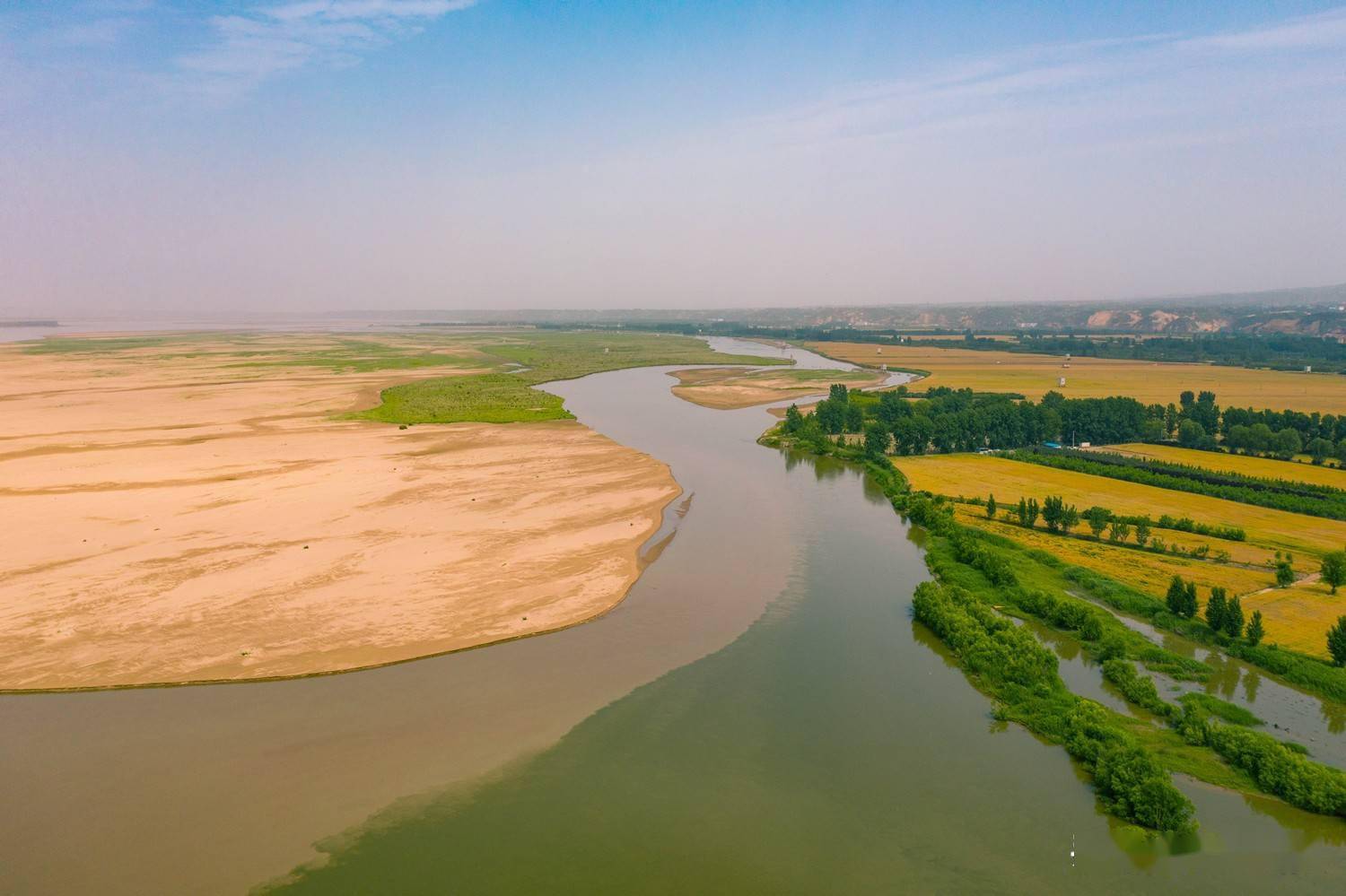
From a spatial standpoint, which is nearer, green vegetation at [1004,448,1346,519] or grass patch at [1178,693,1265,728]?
grass patch at [1178,693,1265,728]

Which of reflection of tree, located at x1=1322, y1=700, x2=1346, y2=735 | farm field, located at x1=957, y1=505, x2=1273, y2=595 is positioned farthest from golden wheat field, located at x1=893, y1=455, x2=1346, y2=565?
reflection of tree, located at x1=1322, y1=700, x2=1346, y2=735

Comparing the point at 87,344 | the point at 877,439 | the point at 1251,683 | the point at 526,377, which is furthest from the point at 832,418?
the point at 87,344

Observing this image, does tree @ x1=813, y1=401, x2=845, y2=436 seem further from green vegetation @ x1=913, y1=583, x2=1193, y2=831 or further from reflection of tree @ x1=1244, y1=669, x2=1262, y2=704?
reflection of tree @ x1=1244, y1=669, x2=1262, y2=704

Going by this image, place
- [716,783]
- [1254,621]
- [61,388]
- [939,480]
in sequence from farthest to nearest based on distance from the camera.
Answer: [61,388], [939,480], [1254,621], [716,783]

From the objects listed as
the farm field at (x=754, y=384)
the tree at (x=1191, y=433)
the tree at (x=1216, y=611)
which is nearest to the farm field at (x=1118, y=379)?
the farm field at (x=754, y=384)

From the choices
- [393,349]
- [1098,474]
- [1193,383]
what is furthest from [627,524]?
[393,349]

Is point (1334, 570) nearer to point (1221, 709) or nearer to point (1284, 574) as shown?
point (1284, 574)

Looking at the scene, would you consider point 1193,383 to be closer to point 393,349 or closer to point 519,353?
point 519,353
